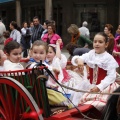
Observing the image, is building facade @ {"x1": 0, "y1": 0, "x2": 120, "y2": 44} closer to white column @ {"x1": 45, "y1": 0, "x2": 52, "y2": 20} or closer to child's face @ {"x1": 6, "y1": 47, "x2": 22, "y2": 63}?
white column @ {"x1": 45, "y1": 0, "x2": 52, "y2": 20}

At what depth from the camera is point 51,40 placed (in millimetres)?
9117

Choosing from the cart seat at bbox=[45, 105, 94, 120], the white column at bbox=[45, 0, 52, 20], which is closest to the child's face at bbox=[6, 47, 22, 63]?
the cart seat at bbox=[45, 105, 94, 120]

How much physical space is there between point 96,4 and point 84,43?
1338cm

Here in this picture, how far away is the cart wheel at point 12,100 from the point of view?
388 centimetres

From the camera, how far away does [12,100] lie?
161 inches

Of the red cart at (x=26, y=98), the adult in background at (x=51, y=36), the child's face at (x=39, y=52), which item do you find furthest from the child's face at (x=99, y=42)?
the adult in background at (x=51, y=36)

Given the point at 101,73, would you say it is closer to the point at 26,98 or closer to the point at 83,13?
the point at 26,98

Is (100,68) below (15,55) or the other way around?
below

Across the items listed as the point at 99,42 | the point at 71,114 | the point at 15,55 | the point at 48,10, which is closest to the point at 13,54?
the point at 15,55

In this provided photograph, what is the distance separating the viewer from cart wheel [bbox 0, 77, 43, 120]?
12.7 ft

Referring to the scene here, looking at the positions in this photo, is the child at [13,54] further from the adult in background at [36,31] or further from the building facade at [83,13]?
the building facade at [83,13]

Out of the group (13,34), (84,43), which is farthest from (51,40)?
(13,34)

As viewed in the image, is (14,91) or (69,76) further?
(69,76)

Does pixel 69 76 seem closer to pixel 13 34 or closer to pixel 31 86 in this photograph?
pixel 31 86
